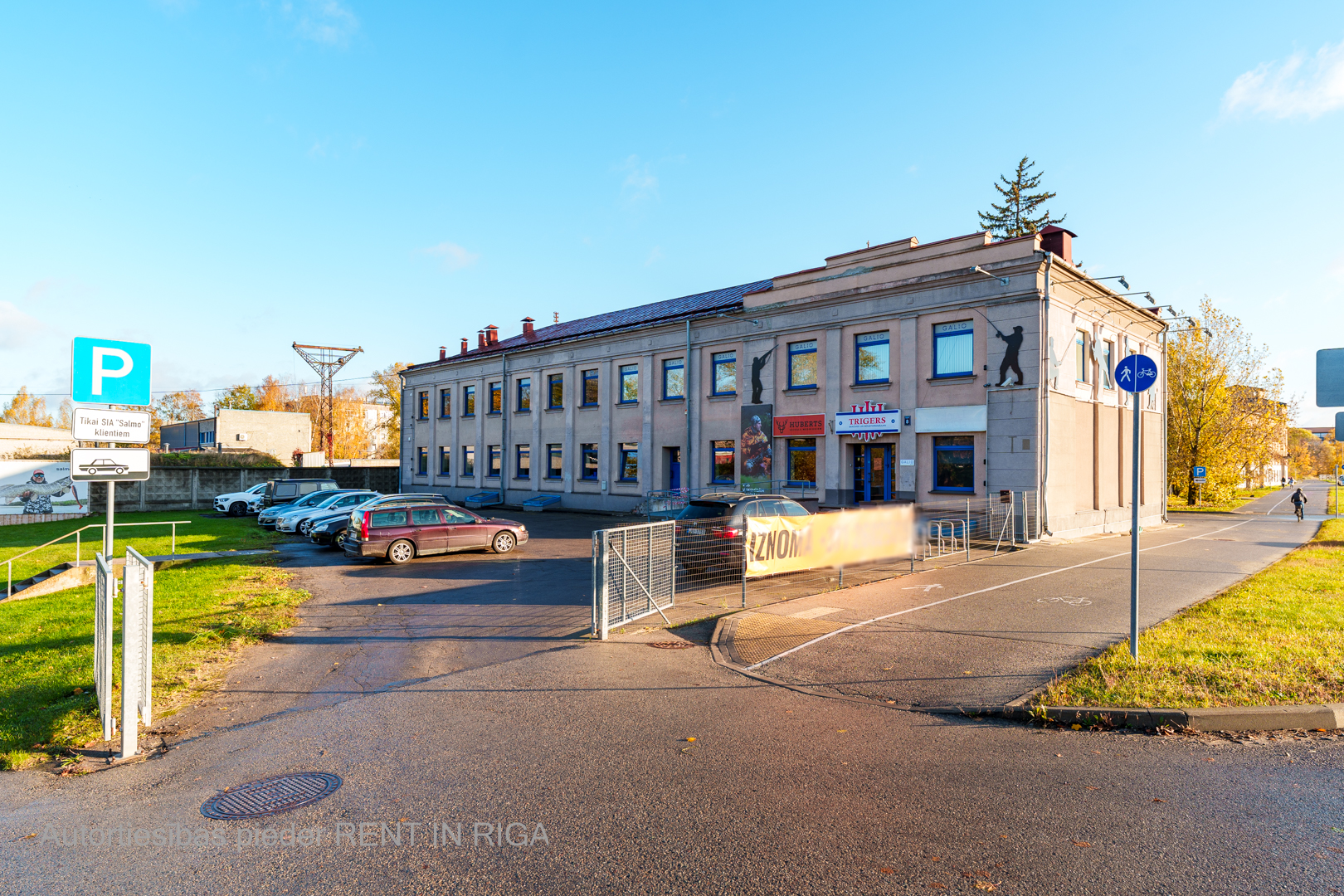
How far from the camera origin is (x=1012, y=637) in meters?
9.28

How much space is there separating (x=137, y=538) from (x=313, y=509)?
5.30 meters

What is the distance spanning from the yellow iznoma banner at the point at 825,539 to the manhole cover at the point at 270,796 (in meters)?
8.65

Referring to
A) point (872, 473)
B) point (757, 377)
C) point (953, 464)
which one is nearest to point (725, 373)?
point (757, 377)

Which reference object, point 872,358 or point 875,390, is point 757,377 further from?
point 875,390

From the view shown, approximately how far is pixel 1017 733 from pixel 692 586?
7109mm

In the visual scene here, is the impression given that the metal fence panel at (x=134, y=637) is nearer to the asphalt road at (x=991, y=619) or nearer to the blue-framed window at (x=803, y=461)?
the asphalt road at (x=991, y=619)

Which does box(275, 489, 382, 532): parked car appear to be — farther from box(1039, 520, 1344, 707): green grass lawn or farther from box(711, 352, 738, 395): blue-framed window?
box(1039, 520, 1344, 707): green grass lawn

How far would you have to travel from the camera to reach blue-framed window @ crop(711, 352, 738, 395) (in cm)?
2916

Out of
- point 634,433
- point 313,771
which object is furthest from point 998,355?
point 313,771

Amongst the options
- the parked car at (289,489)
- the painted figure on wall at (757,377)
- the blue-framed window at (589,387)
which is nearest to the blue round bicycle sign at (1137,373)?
the painted figure on wall at (757,377)

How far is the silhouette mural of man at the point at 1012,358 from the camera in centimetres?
2122

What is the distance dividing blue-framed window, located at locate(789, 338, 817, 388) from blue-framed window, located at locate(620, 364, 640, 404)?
27.1 ft

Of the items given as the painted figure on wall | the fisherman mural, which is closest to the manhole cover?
the painted figure on wall

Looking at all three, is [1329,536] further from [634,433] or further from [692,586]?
[634,433]
